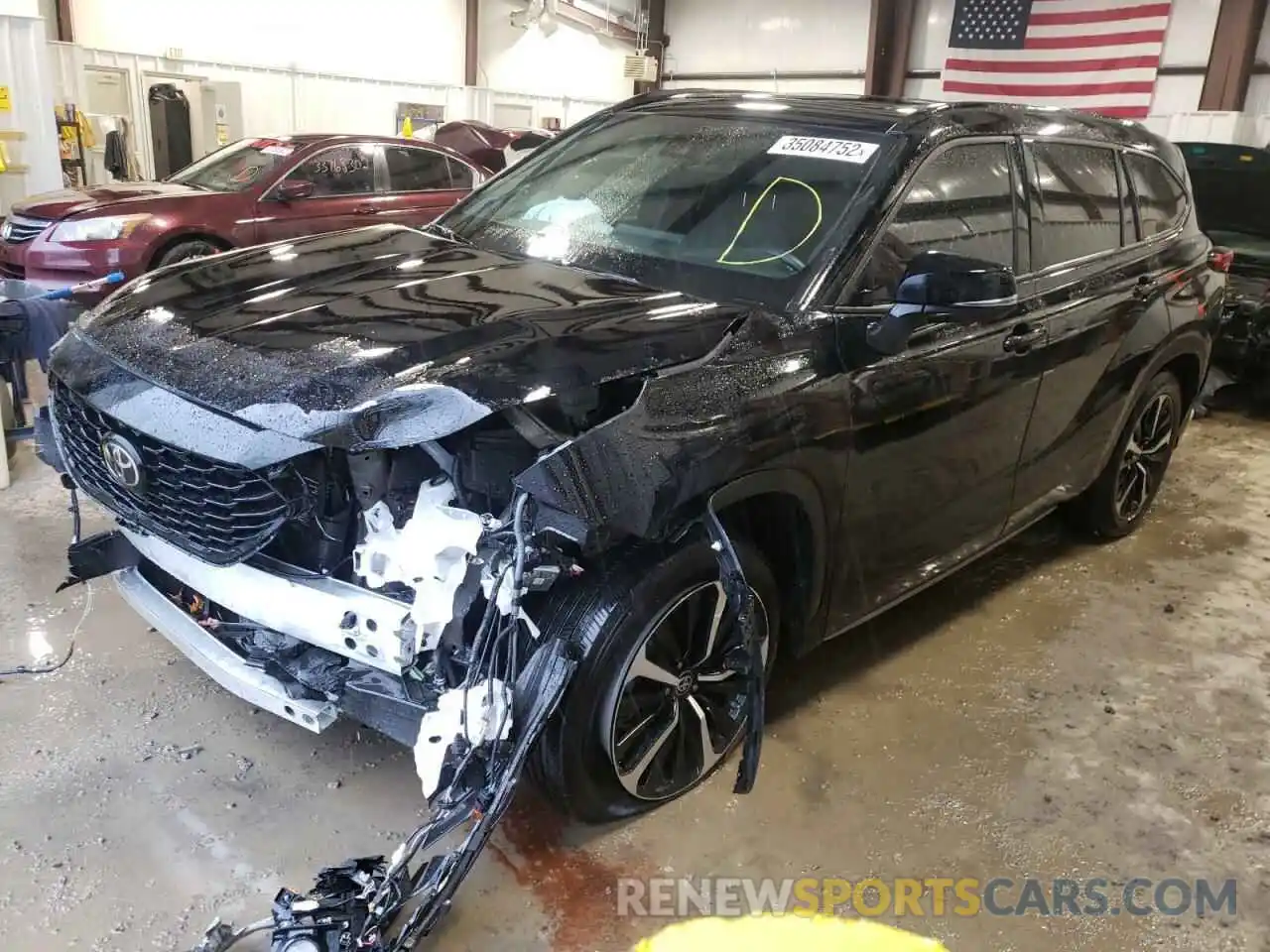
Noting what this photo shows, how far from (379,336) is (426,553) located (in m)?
0.48

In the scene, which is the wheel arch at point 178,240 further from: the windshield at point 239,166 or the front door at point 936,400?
the front door at point 936,400

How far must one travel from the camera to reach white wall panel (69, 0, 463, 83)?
34.4 feet

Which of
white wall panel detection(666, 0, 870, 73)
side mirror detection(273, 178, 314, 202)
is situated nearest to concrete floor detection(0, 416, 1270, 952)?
side mirror detection(273, 178, 314, 202)

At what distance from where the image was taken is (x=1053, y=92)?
1141 centimetres

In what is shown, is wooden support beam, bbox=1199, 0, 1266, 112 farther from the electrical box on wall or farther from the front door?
the front door

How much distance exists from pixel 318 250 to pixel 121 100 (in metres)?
9.35

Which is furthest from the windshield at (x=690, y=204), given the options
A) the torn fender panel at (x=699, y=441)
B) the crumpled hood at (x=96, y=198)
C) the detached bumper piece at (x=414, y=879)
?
the crumpled hood at (x=96, y=198)

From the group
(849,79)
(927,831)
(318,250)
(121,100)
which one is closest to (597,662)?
(927,831)

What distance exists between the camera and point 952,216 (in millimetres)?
2832

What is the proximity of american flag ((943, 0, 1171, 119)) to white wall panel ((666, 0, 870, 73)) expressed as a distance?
5.73 feet

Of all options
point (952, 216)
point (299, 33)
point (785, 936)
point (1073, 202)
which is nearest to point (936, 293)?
point (952, 216)

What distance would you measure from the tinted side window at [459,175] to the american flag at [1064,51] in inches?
247

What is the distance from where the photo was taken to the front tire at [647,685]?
7.06 feet

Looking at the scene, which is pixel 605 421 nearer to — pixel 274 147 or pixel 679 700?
pixel 679 700
